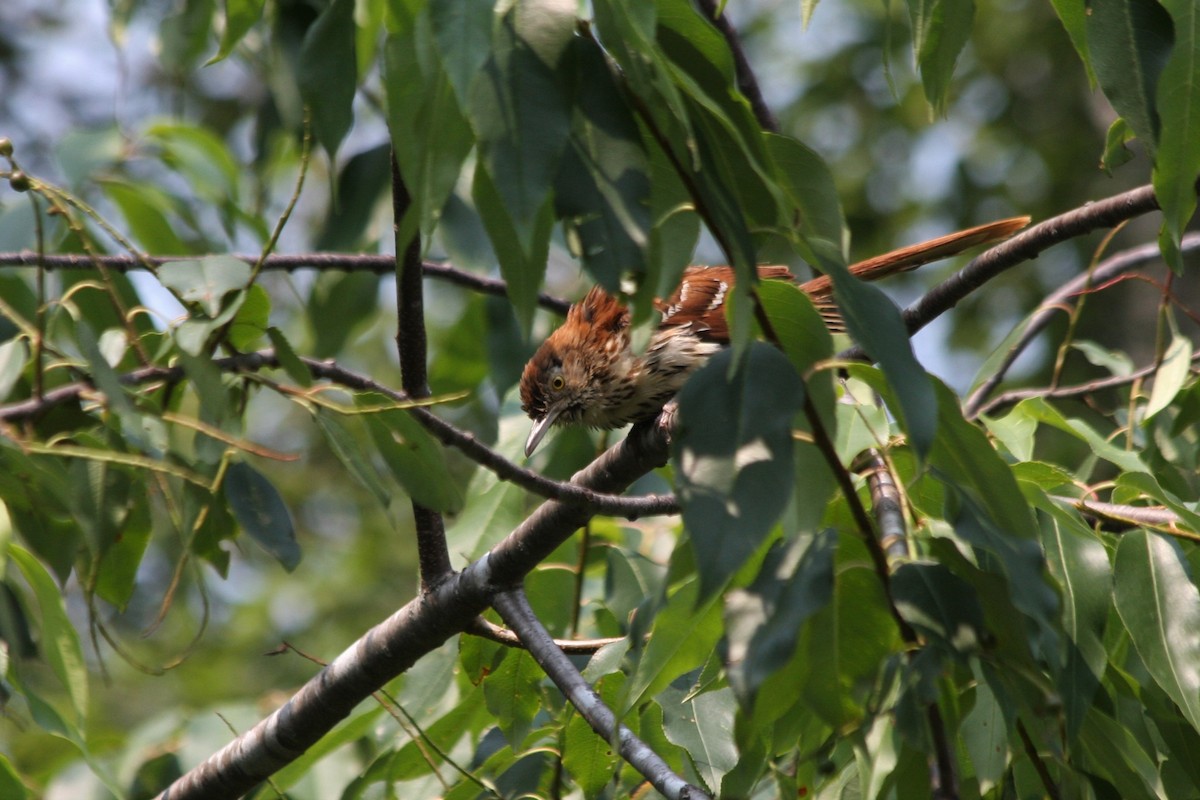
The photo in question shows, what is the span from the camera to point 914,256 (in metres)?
4.27

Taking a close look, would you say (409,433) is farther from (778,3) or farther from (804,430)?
(778,3)

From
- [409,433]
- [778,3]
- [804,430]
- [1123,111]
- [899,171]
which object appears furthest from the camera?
[778,3]

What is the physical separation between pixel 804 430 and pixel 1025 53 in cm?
956

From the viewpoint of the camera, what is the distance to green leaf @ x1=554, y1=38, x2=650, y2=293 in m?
1.54

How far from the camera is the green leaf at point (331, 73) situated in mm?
2160

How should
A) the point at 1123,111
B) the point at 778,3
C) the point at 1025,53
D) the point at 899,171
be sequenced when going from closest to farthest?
the point at 1123,111
the point at 1025,53
the point at 899,171
the point at 778,3

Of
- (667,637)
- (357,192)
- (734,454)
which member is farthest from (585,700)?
(357,192)

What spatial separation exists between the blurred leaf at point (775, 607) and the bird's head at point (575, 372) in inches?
109

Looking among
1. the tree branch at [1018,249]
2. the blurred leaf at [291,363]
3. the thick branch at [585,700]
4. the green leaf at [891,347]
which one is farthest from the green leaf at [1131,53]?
the blurred leaf at [291,363]

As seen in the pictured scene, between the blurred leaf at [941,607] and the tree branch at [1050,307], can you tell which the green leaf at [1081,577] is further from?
the tree branch at [1050,307]

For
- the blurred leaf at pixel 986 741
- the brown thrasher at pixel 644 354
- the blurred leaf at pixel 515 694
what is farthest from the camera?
the brown thrasher at pixel 644 354

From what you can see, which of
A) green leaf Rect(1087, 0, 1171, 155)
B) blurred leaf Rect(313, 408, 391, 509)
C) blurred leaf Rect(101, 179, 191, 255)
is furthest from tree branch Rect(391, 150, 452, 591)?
blurred leaf Rect(101, 179, 191, 255)

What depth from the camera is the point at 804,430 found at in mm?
1691

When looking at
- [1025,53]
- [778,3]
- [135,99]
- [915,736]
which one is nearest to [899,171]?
[1025,53]
